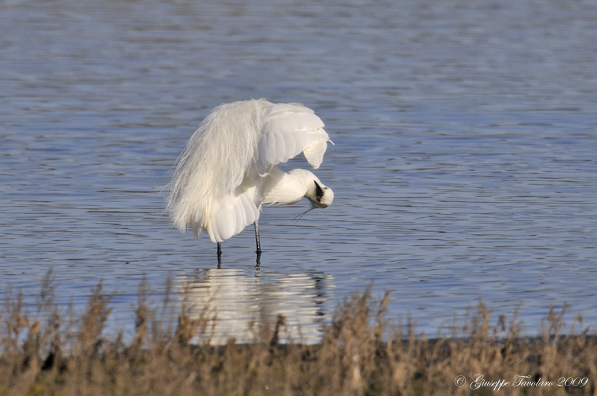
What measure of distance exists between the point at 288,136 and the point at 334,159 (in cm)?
595

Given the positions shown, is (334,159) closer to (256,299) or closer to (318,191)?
(318,191)

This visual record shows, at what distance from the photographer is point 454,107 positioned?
1927cm

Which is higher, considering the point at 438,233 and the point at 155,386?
the point at 155,386

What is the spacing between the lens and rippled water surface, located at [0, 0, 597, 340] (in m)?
9.27

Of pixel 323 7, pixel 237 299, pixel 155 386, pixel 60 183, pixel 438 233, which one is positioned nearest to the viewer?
pixel 155 386

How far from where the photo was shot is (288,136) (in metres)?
9.43

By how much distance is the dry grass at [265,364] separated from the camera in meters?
5.68

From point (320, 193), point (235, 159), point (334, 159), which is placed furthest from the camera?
point (334, 159)

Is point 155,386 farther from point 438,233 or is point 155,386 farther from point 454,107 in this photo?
point 454,107

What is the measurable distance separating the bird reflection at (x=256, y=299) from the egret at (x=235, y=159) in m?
0.55

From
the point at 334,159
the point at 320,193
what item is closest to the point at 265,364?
the point at 320,193

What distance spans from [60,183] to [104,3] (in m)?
24.0

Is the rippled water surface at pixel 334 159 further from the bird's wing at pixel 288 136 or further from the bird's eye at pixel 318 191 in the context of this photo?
the bird's wing at pixel 288 136

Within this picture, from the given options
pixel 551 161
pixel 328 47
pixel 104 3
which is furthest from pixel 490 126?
pixel 104 3
